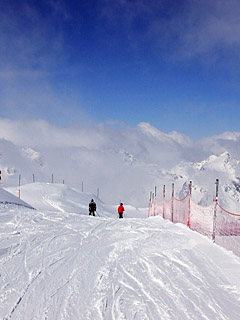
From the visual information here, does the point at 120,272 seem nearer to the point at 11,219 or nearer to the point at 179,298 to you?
the point at 179,298

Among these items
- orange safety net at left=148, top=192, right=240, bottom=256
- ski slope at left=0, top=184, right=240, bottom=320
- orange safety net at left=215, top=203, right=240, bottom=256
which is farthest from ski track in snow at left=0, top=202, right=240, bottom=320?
orange safety net at left=215, top=203, right=240, bottom=256

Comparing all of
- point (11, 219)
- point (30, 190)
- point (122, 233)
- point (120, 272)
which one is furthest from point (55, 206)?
point (120, 272)

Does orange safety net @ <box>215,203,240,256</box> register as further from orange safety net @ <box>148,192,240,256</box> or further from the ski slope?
the ski slope

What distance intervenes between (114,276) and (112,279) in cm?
21

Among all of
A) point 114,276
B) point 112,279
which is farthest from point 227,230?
point 112,279

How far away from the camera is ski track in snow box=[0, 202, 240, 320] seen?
16.5 ft

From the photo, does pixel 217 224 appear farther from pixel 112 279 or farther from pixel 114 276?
pixel 112 279

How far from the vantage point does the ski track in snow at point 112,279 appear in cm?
502

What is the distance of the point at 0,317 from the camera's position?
470 cm

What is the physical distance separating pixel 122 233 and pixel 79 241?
8.34 ft

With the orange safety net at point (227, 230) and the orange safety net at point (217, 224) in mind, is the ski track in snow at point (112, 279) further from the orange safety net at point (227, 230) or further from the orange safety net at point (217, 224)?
the orange safety net at point (227, 230)

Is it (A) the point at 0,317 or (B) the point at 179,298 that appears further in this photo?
(B) the point at 179,298

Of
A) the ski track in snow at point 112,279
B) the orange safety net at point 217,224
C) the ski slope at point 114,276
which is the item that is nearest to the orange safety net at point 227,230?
the orange safety net at point 217,224

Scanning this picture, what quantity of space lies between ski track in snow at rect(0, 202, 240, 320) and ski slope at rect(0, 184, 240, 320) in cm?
2
